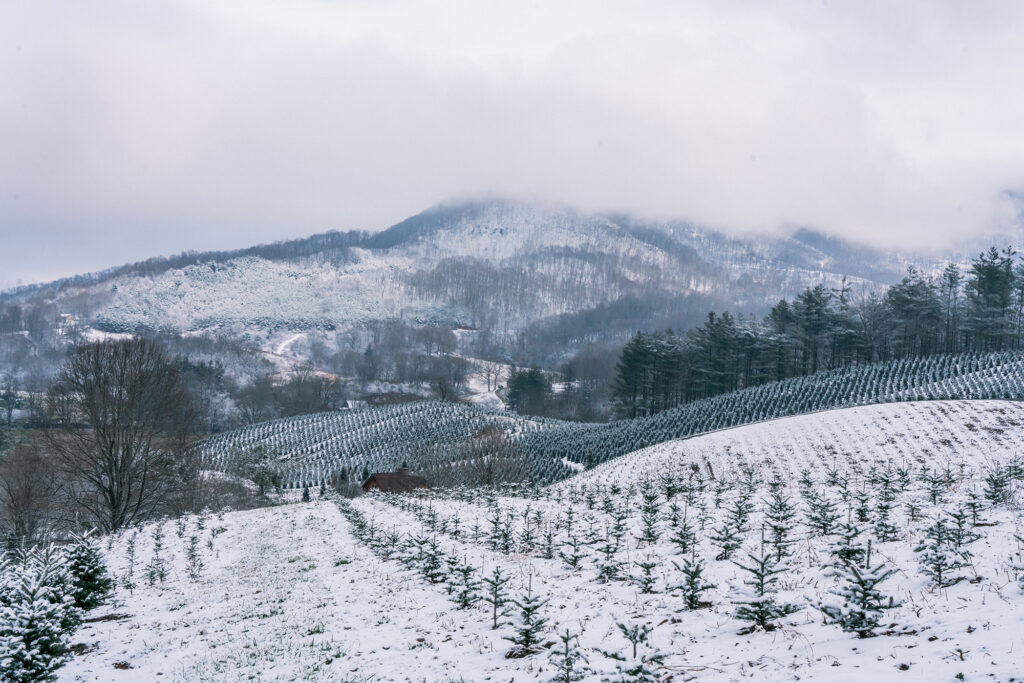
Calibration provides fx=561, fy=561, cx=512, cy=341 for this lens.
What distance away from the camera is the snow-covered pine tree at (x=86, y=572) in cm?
1123

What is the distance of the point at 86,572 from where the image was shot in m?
11.4

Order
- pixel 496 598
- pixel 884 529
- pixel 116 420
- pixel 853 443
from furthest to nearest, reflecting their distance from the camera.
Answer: pixel 853 443
pixel 116 420
pixel 884 529
pixel 496 598

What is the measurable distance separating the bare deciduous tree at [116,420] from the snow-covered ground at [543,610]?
17.7 feet

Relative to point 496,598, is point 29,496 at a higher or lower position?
lower

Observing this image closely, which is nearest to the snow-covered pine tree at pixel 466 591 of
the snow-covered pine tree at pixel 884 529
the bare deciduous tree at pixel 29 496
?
the snow-covered pine tree at pixel 884 529

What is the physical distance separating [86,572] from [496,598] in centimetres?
924

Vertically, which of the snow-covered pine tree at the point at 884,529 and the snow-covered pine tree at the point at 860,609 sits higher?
the snow-covered pine tree at the point at 860,609

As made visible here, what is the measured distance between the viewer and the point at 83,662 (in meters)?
8.66

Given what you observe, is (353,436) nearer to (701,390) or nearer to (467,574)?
(701,390)

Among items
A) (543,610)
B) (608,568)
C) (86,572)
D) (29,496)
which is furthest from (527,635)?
(29,496)

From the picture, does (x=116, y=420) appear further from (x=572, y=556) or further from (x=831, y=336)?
(x=831, y=336)

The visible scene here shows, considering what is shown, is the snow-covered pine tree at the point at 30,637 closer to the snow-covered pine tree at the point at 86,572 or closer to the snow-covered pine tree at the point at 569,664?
the snow-covered pine tree at the point at 86,572

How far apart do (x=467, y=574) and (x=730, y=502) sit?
915 centimetres

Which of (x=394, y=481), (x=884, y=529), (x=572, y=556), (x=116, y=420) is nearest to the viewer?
(x=884, y=529)
